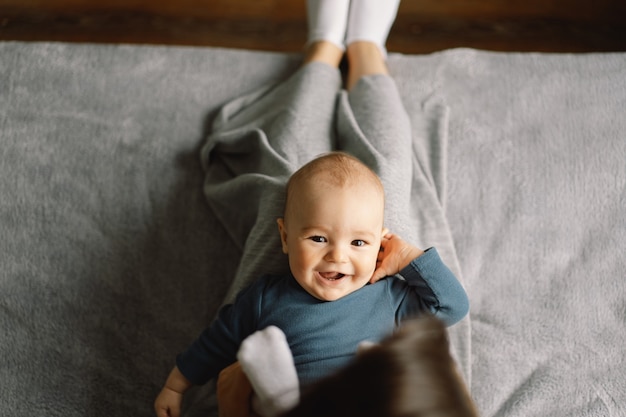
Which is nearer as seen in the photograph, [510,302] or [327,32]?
[510,302]

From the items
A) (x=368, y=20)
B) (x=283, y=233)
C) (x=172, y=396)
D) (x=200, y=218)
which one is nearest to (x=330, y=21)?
(x=368, y=20)

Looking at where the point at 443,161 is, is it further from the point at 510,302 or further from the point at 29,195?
the point at 29,195

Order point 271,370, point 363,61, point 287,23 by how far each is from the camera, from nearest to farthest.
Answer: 1. point 271,370
2. point 363,61
3. point 287,23

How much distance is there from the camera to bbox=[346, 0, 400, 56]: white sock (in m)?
1.35

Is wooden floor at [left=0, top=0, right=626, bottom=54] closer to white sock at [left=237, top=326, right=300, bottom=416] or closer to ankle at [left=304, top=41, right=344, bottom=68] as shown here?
ankle at [left=304, top=41, right=344, bottom=68]

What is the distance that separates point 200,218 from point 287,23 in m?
1.00

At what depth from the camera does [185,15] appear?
1919 millimetres

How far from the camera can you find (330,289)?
2.73 ft

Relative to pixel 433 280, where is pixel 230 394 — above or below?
below

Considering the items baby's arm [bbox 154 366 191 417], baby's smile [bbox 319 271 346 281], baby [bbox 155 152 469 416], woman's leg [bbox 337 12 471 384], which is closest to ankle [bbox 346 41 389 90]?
woman's leg [bbox 337 12 471 384]

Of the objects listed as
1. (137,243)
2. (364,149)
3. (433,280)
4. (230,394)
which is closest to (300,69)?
(364,149)

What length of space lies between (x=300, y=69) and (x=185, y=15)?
82cm

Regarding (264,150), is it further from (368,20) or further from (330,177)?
(368,20)

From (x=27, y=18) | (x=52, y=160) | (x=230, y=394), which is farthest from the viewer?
(x=27, y=18)
